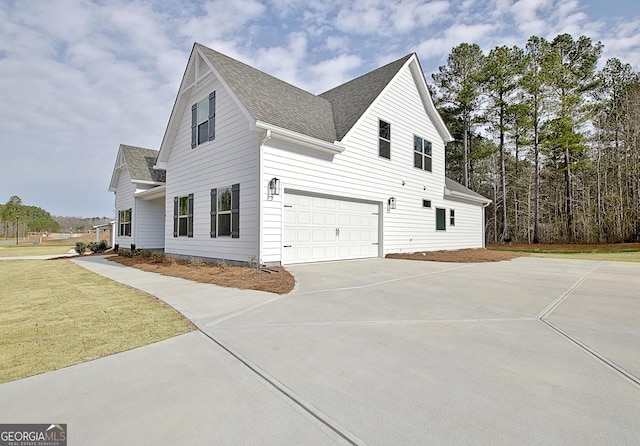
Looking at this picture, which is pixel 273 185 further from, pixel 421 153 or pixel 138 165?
pixel 138 165

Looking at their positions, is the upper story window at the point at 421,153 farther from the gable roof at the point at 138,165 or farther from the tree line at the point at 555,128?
the gable roof at the point at 138,165

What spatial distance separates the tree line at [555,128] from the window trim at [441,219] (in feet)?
35.4

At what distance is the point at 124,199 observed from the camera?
58.8 ft

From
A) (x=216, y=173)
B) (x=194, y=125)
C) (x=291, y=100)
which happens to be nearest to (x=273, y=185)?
(x=216, y=173)

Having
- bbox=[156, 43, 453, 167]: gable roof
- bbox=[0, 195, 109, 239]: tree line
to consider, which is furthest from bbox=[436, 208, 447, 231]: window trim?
bbox=[0, 195, 109, 239]: tree line

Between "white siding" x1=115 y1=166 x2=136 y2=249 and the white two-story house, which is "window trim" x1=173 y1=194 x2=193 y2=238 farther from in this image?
"white siding" x1=115 y1=166 x2=136 y2=249

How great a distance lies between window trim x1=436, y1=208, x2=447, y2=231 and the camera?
600 inches

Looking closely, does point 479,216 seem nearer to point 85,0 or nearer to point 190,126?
point 190,126

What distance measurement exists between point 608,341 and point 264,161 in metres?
7.51

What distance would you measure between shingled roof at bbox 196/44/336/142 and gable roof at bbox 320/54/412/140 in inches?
17.6

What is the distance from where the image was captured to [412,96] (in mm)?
13883

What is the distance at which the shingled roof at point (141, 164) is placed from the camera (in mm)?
16609

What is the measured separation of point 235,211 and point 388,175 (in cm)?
635

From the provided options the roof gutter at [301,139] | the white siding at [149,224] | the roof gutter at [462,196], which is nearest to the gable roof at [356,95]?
the roof gutter at [301,139]
